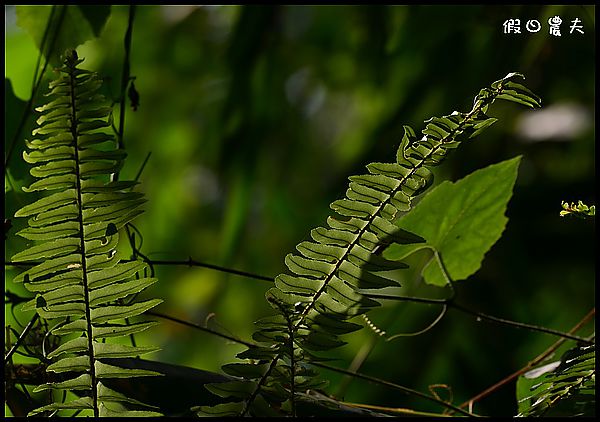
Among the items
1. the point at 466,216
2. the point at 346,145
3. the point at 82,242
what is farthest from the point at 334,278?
the point at 346,145

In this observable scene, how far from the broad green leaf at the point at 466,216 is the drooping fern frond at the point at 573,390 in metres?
0.16

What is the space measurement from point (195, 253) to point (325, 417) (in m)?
1.53

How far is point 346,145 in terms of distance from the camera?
6.03ft

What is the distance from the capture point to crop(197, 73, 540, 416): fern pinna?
39cm

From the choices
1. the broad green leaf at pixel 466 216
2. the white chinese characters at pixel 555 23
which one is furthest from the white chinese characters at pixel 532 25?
the broad green leaf at pixel 466 216

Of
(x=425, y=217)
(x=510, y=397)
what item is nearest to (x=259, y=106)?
(x=510, y=397)

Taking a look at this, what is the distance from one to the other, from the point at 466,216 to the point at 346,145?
125 centimetres

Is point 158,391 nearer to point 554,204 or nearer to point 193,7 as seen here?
point 554,204

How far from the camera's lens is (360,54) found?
1.44 m

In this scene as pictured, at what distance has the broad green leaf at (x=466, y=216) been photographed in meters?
0.58

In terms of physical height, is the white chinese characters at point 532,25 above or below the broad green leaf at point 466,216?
above

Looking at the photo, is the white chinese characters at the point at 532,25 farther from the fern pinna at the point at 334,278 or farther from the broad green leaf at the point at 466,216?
the fern pinna at the point at 334,278

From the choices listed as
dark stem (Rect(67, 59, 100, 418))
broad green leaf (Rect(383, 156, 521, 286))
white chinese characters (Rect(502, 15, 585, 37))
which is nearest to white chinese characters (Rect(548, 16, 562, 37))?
white chinese characters (Rect(502, 15, 585, 37))

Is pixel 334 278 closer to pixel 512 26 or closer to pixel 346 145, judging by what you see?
pixel 512 26
